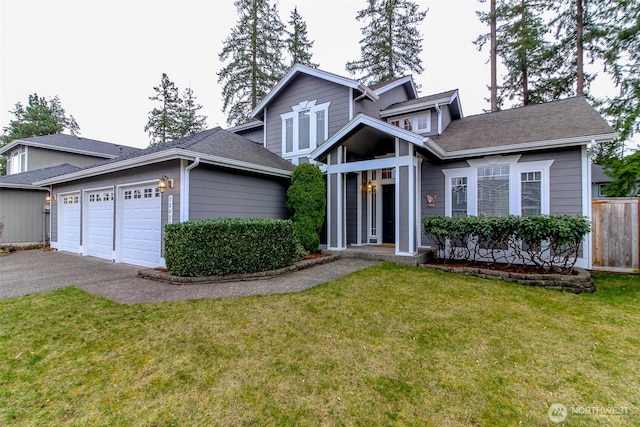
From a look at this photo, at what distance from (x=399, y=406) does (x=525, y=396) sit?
45.5 inches

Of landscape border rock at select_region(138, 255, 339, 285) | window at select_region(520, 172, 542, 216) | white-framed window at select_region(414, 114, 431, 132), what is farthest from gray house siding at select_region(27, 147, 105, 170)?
window at select_region(520, 172, 542, 216)

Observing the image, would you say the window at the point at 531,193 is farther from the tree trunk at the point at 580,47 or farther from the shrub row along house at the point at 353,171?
the tree trunk at the point at 580,47

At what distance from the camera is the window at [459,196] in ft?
27.0

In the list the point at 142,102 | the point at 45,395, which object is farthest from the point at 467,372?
the point at 142,102

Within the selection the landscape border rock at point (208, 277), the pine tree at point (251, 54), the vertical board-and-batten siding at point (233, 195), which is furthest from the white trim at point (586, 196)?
the pine tree at point (251, 54)

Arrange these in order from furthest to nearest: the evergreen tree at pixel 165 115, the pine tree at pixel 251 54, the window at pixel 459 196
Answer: the evergreen tree at pixel 165 115 → the pine tree at pixel 251 54 → the window at pixel 459 196

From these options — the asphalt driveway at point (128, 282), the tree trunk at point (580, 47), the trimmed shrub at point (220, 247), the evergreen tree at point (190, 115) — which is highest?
the evergreen tree at point (190, 115)

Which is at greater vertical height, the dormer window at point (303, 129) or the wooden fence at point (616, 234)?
the dormer window at point (303, 129)

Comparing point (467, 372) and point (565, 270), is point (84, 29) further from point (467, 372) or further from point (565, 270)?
point (565, 270)

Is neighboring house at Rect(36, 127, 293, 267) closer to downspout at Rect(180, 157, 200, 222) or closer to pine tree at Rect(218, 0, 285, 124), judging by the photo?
downspout at Rect(180, 157, 200, 222)

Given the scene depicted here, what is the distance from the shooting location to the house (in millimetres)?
12508

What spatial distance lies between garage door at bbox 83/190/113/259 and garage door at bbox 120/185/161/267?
89cm

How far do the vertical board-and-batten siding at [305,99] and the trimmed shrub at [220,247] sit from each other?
5499 mm

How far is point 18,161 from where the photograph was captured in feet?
57.8
